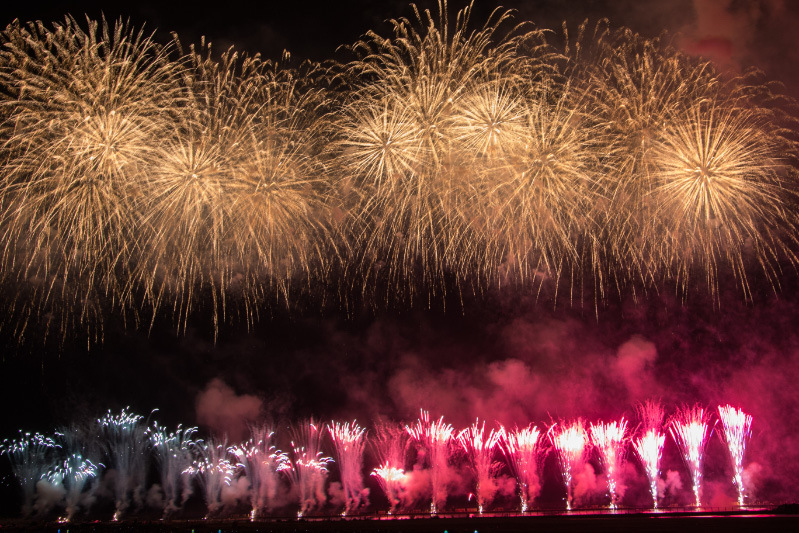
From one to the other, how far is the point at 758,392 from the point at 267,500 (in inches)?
1572

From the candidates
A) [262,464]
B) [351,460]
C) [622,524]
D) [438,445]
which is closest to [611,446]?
[438,445]

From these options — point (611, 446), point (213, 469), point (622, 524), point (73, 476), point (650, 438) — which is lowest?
point (622, 524)

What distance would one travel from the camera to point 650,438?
38.8 meters

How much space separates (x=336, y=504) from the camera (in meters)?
48.4

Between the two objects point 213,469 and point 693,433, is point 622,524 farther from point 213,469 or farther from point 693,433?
point 213,469

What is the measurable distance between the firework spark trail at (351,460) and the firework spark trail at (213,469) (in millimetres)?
9902

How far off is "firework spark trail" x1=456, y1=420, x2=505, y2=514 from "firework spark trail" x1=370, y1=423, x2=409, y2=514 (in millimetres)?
5202

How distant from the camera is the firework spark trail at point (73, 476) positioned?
166ft

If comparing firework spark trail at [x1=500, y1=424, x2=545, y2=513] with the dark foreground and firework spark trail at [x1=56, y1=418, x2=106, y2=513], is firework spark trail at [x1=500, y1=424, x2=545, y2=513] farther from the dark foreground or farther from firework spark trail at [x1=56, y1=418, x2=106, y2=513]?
firework spark trail at [x1=56, y1=418, x2=106, y2=513]

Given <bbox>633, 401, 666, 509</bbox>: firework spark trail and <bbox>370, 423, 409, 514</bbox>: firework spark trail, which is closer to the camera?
<bbox>633, 401, 666, 509</bbox>: firework spark trail

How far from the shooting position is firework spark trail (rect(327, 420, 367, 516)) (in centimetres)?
4719

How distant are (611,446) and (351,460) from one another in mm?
22501

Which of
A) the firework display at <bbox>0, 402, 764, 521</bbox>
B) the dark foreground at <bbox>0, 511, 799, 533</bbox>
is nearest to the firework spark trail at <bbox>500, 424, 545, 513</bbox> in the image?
the firework display at <bbox>0, 402, 764, 521</bbox>

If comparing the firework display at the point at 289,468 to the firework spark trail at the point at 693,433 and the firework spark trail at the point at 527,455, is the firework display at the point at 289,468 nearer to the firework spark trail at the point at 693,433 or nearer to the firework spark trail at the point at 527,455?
the firework spark trail at the point at 527,455
